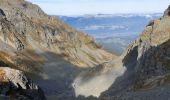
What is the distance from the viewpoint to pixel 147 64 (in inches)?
5369

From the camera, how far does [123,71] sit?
183625 mm

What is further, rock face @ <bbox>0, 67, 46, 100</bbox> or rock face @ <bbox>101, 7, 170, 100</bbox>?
rock face @ <bbox>101, 7, 170, 100</bbox>

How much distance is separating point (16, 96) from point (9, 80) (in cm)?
512

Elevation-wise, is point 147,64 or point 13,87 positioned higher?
point 147,64

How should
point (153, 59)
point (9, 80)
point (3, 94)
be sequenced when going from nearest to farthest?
point (3, 94), point (9, 80), point (153, 59)

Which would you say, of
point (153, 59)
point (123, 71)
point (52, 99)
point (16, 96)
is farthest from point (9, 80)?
point (123, 71)

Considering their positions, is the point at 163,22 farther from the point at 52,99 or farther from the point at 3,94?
the point at 3,94

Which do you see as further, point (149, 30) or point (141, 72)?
point (149, 30)

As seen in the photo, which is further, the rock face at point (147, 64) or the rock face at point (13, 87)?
the rock face at point (147, 64)

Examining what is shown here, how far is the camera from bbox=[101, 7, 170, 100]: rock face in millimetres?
100850

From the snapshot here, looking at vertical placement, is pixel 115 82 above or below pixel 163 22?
below

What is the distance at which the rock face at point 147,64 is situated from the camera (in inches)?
3970

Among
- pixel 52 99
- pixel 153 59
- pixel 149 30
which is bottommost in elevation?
pixel 52 99

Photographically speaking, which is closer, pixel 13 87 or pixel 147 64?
pixel 13 87
